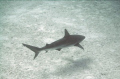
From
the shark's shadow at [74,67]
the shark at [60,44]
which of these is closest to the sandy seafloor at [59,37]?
the shark's shadow at [74,67]

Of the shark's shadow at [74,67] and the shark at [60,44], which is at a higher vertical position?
the shark at [60,44]

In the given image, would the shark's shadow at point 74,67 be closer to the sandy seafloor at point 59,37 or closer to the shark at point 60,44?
the sandy seafloor at point 59,37

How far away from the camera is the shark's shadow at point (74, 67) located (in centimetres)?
426

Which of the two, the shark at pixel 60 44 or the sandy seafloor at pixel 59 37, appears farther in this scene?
the sandy seafloor at pixel 59 37

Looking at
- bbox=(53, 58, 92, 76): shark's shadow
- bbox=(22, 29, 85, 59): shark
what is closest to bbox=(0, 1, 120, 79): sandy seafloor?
bbox=(53, 58, 92, 76): shark's shadow

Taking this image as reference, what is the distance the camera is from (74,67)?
4426 mm

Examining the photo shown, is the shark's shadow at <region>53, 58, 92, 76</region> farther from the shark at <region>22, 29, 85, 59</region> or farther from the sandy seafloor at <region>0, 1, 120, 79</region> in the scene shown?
the shark at <region>22, 29, 85, 59</region>

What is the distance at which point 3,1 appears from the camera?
34.2 ft

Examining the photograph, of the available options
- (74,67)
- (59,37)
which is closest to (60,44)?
(74,67)

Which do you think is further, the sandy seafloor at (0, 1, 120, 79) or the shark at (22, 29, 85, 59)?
the sandy seafloor at (0, 1, 120, 79)

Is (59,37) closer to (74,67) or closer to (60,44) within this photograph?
(74,67)

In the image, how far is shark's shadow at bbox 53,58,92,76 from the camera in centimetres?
426

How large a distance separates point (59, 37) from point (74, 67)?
6.18ft

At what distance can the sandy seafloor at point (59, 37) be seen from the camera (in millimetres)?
4293
